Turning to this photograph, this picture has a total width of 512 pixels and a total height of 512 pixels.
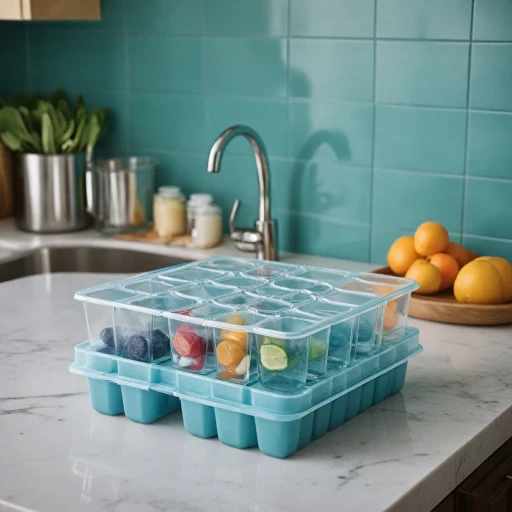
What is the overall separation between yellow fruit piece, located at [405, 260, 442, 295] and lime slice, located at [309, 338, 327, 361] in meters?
0.61

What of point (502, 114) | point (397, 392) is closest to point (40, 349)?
point (397, 392)

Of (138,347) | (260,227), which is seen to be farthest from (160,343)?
(260,227)

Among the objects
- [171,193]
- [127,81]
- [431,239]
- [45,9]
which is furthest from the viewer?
[127,81]

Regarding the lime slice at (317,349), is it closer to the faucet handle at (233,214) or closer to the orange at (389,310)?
the orange at (389,310)

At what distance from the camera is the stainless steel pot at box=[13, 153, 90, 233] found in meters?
2.36

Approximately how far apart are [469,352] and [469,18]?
0.73 metres

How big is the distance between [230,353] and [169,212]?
1206 mm

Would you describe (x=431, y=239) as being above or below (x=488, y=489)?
above

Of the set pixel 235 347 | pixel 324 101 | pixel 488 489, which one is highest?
pixel 324 101

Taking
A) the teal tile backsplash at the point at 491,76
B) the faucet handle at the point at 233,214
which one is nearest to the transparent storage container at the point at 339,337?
the teal tile backsplash at the point at 491,76

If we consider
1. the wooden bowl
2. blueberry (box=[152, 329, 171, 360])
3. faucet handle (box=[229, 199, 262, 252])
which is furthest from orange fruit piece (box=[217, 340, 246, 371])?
faucet handle (box=[229, 199, 262, 252])

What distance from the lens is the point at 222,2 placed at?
87.2 inches

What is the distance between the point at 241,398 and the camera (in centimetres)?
113

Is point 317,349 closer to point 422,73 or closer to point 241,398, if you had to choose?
point 241,398
